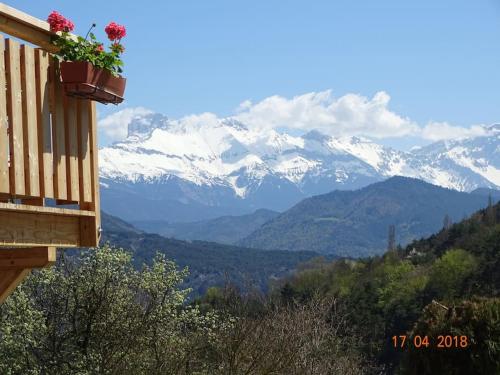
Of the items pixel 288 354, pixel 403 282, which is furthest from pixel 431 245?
pixel 288 354

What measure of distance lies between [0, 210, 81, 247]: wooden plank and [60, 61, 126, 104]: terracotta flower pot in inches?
41.7

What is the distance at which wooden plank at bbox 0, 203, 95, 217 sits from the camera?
6645mm

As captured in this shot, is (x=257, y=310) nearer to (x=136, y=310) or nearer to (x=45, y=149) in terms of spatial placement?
(x=136, y=310)

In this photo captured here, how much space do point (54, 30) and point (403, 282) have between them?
110675mm

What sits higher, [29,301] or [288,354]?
[29,301]

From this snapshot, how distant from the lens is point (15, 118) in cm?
673

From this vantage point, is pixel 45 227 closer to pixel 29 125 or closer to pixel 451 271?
pixel 29 125

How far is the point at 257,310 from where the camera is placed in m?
31.1

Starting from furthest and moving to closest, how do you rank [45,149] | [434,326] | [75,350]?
1. [75,350]
2. [434,326]
3. [45,149]

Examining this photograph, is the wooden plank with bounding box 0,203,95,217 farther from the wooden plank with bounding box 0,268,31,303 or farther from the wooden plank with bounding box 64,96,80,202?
the wooden plank with bounding box 0,268,31,303

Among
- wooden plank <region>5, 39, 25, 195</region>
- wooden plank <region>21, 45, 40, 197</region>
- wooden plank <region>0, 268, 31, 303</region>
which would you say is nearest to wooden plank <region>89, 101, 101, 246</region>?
wooden plank <region>0, 268, 31, 303</region>

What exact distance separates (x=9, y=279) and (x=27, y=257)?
12.1 inches

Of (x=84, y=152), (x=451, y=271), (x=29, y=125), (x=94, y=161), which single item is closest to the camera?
(x=29, y=125)

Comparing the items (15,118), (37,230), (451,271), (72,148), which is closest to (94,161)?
(72,148)
